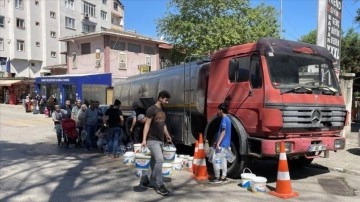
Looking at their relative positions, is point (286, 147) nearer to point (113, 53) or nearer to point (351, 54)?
point (351, 54)

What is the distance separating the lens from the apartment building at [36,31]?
173 feet

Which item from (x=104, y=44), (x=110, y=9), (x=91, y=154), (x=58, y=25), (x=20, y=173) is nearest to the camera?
(x=20, y=173)

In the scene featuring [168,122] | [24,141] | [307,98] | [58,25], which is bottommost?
[24,141]

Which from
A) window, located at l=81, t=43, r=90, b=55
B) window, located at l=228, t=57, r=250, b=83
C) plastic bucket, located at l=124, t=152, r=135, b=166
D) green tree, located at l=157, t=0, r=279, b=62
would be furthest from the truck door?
window, located at l=81, t=43, r=90, b=55

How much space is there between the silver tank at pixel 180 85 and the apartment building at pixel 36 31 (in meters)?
33.5

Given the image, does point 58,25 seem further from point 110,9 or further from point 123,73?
point 123,73

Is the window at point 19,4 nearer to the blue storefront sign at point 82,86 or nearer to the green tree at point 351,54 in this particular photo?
the blue storefront sign at point 82,86

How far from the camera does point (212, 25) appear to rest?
28.0 m

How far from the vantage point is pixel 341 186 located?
27.2 ft

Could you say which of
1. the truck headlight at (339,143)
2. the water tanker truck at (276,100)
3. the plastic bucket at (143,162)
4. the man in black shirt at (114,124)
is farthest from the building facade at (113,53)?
the plastic bucket at (143,162)

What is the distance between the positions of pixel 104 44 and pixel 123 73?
320cm

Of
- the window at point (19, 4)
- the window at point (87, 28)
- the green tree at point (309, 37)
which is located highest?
the window at point (19, 4)

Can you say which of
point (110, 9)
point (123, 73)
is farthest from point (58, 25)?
point (123, 73)

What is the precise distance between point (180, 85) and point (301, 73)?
378 cm
